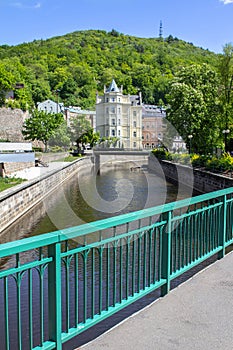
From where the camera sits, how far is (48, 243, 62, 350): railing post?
3154 mm

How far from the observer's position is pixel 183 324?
3826 mm

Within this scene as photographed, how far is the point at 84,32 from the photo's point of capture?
5979 inches

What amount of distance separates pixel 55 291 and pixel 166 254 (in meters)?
1.88

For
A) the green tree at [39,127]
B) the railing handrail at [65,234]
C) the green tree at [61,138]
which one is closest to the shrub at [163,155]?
the green tree at [39,127]

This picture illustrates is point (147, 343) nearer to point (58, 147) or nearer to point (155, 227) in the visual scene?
point (155, 227)

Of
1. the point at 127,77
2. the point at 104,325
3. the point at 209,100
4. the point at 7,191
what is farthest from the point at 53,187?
the point at 127,77

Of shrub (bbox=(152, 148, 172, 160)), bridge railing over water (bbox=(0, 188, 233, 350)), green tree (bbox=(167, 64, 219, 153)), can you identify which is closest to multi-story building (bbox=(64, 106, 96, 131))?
shrub (bbox=(152, 148, 172, 160))

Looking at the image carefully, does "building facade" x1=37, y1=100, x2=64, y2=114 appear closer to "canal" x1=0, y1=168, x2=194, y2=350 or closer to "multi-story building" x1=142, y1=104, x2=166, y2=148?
"multi-story building" x1=142, y1=104, x2=166, y2=148

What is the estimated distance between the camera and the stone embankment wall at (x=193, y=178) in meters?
25.7

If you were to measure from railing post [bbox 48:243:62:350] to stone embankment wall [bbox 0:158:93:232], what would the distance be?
14.5 meters

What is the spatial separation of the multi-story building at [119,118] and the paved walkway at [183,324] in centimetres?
8750

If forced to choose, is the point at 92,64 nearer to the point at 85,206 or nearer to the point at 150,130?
the point at 150,130

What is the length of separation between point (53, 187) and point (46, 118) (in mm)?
25385

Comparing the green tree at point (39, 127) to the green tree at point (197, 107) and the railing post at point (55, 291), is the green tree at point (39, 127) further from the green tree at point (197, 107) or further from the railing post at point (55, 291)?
the railing post at point (55, 291)
